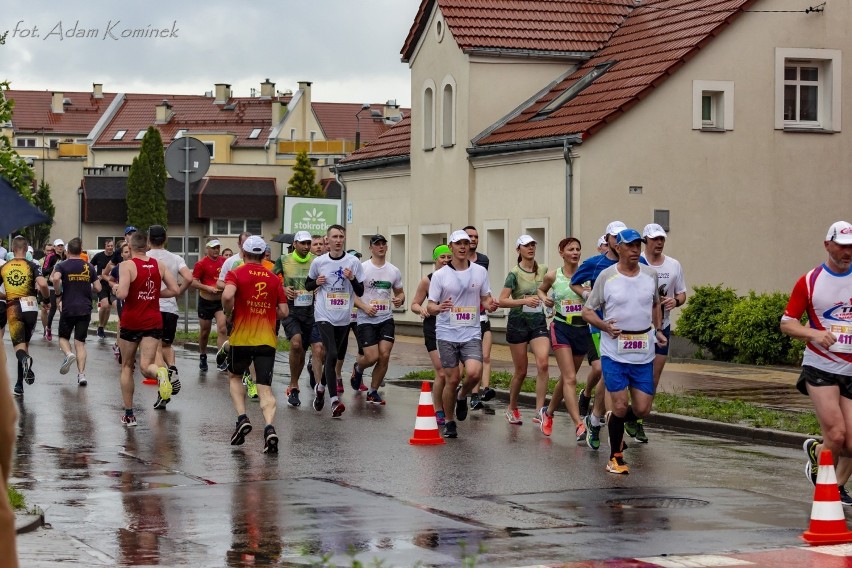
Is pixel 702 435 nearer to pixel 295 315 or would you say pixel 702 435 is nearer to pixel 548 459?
pixel 548 459

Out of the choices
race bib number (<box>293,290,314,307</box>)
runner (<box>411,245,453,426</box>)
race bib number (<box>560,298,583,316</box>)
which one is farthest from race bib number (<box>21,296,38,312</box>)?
race bib number (<box>560,298,583,316</box>)

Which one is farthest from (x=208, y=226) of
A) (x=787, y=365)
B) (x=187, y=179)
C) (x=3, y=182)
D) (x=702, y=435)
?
(x=3, y=182)

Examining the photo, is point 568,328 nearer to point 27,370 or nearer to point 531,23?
point 27,370

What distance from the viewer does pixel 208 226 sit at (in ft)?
316

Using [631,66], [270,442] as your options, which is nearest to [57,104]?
[631,66]

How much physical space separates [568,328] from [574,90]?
1642 cm

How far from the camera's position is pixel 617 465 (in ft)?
39.1

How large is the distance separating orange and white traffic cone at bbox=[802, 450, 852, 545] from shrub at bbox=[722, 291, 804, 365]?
1446 centimetres

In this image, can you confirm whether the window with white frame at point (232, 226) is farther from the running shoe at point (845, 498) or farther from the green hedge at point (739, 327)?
the running shoe at point (845, 498)

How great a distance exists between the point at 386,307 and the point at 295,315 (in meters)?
1.20

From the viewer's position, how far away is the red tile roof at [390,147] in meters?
35.6

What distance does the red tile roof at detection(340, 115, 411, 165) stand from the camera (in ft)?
117

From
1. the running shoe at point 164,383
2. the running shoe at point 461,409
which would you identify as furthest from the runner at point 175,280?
the running shoe at point 461,409

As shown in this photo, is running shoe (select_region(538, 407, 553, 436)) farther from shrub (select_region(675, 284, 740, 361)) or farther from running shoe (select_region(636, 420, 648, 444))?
shrub (select_region(675, 284, 740, 361))
